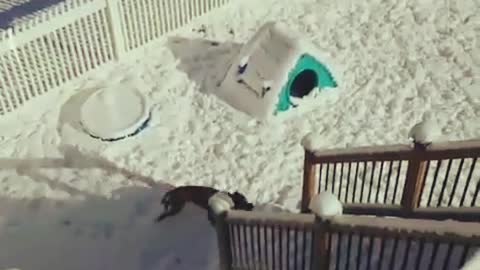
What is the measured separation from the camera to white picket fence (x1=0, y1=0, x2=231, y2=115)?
22.5 feet

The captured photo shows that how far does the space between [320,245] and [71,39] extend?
13.3 feet

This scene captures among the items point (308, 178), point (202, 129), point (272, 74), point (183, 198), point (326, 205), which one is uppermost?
point (326, 205)

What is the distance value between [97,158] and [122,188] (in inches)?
17.4

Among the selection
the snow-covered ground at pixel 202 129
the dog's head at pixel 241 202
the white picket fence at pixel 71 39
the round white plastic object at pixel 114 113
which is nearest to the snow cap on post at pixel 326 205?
the dog's head at pixel 241 202

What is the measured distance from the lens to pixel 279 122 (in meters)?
7.05

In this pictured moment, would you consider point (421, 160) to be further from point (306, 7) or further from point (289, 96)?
point (306, 7)

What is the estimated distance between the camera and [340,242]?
13.6 feet

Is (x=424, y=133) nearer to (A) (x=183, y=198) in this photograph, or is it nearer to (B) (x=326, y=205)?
(B) (x=326, y=205)

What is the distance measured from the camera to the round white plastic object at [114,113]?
6.94 metres

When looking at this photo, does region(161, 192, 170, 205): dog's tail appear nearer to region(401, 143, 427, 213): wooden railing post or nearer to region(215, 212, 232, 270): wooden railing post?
region(215, 212, 232, 270): wooden railing post

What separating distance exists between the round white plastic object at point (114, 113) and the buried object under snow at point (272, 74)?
87 centimetres

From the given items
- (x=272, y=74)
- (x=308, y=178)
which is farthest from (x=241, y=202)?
(x=272, y=74)

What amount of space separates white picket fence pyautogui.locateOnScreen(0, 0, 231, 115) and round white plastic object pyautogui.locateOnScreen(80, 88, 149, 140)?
46 centimetres

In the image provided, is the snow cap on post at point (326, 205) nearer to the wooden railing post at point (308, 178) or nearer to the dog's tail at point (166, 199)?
the wooden railing post at point (308, 178)
